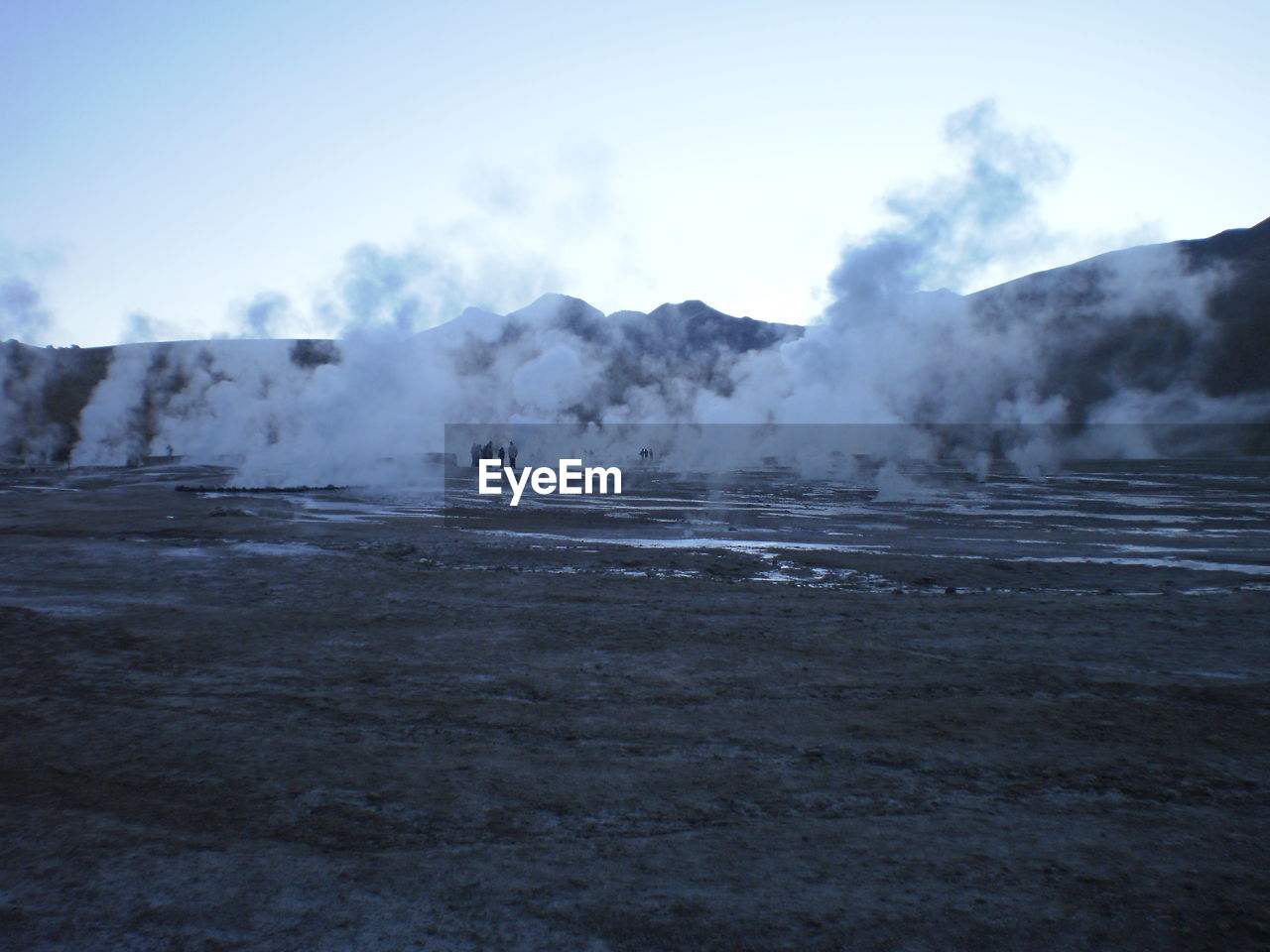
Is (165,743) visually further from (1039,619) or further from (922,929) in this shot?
(1039,619)

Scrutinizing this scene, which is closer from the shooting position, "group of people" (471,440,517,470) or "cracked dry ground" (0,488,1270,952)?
"cracked dry ground" (0,488,1270,952)

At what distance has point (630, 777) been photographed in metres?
4.22

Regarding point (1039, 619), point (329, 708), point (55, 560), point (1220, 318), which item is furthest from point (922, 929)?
point (1220, 318)

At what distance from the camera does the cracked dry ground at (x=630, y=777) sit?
3012 millimetres

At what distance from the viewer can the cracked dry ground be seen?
3012mm

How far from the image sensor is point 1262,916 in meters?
3.04

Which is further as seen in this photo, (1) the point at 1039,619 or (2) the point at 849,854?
(1) the point at 1039,619

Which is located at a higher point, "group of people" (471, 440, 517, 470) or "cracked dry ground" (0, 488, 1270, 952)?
"group of people" (471, 440, 517, 470)

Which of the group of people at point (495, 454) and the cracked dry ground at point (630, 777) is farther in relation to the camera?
the group of people at point (495, 454)

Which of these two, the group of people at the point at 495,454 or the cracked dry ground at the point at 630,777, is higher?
the group of people at the point at 495,454

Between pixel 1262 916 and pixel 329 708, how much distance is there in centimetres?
449

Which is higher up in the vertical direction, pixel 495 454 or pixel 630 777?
pixel 495 454

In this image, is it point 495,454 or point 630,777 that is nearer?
point 630,777

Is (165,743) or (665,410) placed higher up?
(665,410)
